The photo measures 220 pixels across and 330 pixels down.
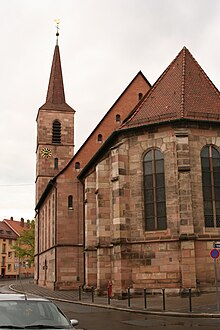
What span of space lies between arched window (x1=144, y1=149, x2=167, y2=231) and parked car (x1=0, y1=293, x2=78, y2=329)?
1562cm

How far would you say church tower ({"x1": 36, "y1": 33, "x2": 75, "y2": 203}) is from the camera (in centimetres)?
4978

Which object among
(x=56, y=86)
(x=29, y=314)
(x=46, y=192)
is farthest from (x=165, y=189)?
(x=56, y=86)

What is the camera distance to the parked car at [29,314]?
6.47 meters

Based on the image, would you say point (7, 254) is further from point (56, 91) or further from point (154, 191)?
point (154, 191)

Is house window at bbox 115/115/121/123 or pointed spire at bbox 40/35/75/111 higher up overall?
pointed spire at bbox 40/35/75/111

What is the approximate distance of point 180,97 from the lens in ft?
79.3

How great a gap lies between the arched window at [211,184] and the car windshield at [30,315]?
15.9 m

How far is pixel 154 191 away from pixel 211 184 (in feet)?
→ 9.32

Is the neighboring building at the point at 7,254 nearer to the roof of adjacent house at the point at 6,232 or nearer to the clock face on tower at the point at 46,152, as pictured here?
the roof of adjacent house at the point at 6,232

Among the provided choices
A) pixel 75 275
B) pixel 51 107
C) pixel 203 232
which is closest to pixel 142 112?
pixel 203 232

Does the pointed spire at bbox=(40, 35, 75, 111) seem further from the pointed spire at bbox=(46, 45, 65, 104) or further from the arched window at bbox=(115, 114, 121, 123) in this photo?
the arched window at bbox=(115, 114, 121, 123)

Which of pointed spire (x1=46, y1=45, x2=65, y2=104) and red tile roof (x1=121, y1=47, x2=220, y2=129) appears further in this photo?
pointed spire (x1=46, y1=45, x2=65, y2=104)

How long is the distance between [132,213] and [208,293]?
5377 millimetres

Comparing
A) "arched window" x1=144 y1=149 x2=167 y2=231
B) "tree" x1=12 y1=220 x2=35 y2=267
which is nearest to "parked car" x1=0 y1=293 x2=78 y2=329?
"arched window" x1=144 y1=149 x2=167 y2=231
